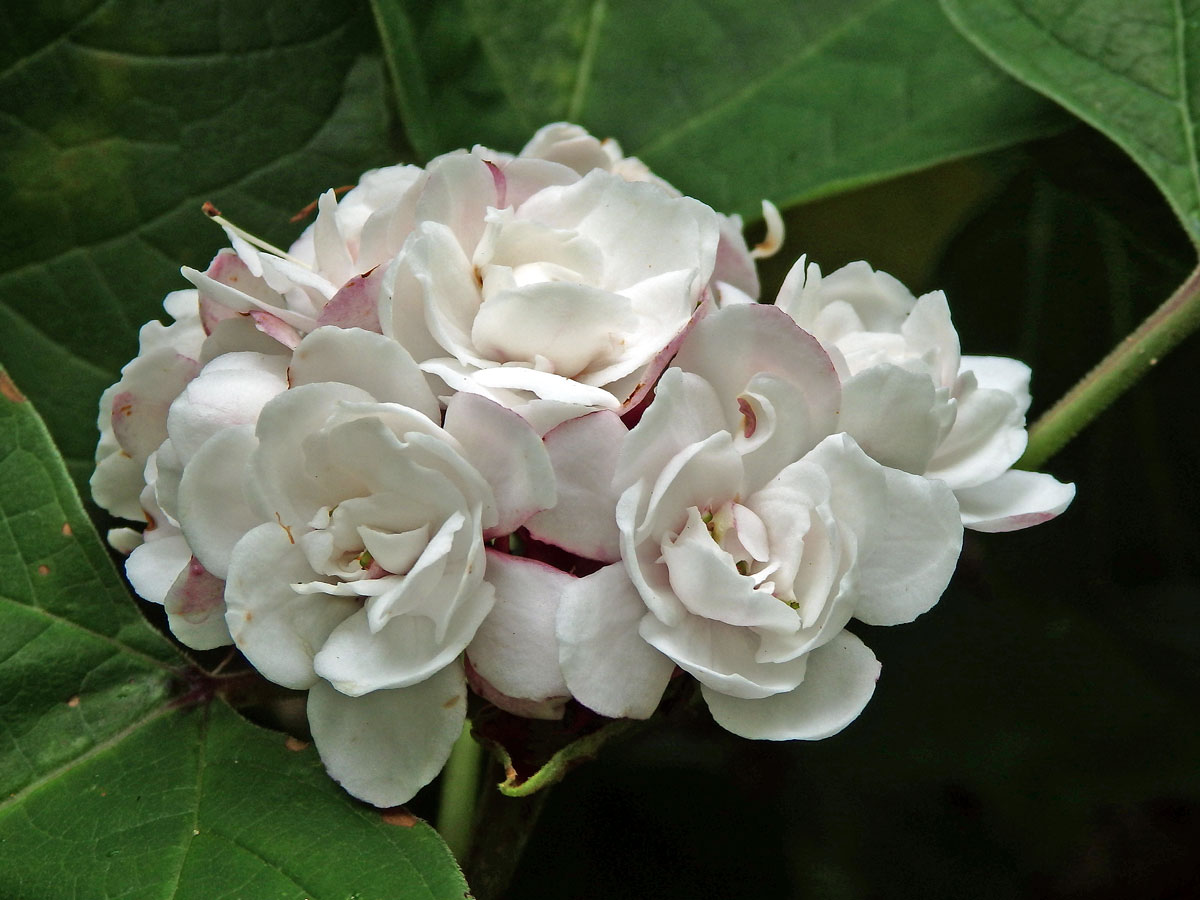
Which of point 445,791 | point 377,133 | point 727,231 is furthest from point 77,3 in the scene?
point 445,791

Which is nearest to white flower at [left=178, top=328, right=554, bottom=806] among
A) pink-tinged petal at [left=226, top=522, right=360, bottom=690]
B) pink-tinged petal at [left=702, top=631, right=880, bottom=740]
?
pink-tinged petal at [left=226, top=522, right=360, bottom=690]

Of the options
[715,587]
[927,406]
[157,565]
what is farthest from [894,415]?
[157,565]

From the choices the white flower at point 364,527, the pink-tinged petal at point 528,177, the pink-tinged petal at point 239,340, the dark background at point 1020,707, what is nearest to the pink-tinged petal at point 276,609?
the white flower at point 364,527

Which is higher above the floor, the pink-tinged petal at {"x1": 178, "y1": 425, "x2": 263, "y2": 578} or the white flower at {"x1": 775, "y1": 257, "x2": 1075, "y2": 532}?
the white flower at {"x1": 775, "y1": 257, "x2": 1075, "y2": 532}

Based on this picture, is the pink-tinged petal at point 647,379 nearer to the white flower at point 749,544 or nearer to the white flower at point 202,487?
the white flower at point 749,544

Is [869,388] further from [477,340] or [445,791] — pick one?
[445,791]

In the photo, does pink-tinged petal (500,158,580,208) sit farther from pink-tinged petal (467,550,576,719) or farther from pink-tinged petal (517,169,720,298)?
pink-tinged petal (467,550,576,719)

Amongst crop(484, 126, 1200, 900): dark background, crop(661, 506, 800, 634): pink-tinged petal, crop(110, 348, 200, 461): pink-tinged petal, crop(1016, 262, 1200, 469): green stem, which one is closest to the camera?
crop(661, 506, 800, 634): pink-tinged petal
